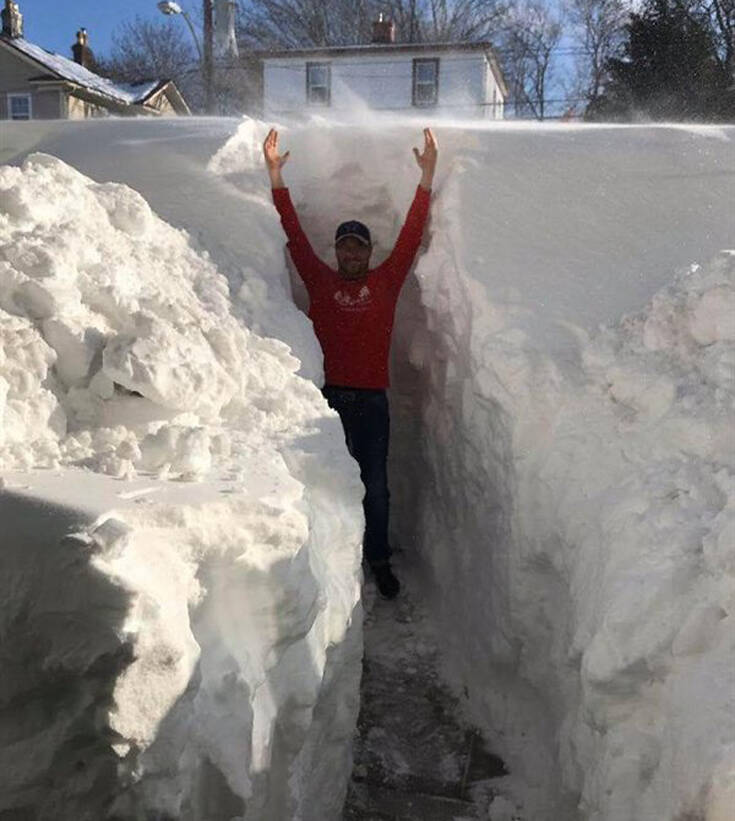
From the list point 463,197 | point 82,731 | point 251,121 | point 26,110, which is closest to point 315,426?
point 82,731

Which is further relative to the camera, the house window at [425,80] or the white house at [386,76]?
the house window at [425,80]

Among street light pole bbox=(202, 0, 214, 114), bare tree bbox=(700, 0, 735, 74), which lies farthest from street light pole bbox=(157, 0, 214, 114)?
bare tree bbox=(700, 0, 735, 74)

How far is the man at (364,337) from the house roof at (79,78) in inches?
728

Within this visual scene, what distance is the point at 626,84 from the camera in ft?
57.1

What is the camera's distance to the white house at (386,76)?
19.2m

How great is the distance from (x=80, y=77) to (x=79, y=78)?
26 cm

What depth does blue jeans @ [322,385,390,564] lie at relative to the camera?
3.89 metres

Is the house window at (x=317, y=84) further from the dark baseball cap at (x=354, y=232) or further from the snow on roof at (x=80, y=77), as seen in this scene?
the dark baseball cap at (x=354, y=232)

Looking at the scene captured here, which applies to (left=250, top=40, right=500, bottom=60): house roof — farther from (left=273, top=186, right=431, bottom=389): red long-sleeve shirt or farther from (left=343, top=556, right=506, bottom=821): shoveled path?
(left=343, top=556, right=506, bottom=821): shoveled path

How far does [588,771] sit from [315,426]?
131 centimetres

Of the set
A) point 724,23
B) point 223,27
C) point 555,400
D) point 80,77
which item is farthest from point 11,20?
point 555,400

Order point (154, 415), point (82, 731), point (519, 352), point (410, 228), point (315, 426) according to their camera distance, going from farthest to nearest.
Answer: point (410, 228) → point (519, 352) → point (315, 426) → point (154, 415) → point (82, 731)

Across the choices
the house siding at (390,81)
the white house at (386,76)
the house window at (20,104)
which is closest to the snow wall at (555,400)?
the white house at (386,76)

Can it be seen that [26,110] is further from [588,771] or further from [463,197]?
[588,771]
